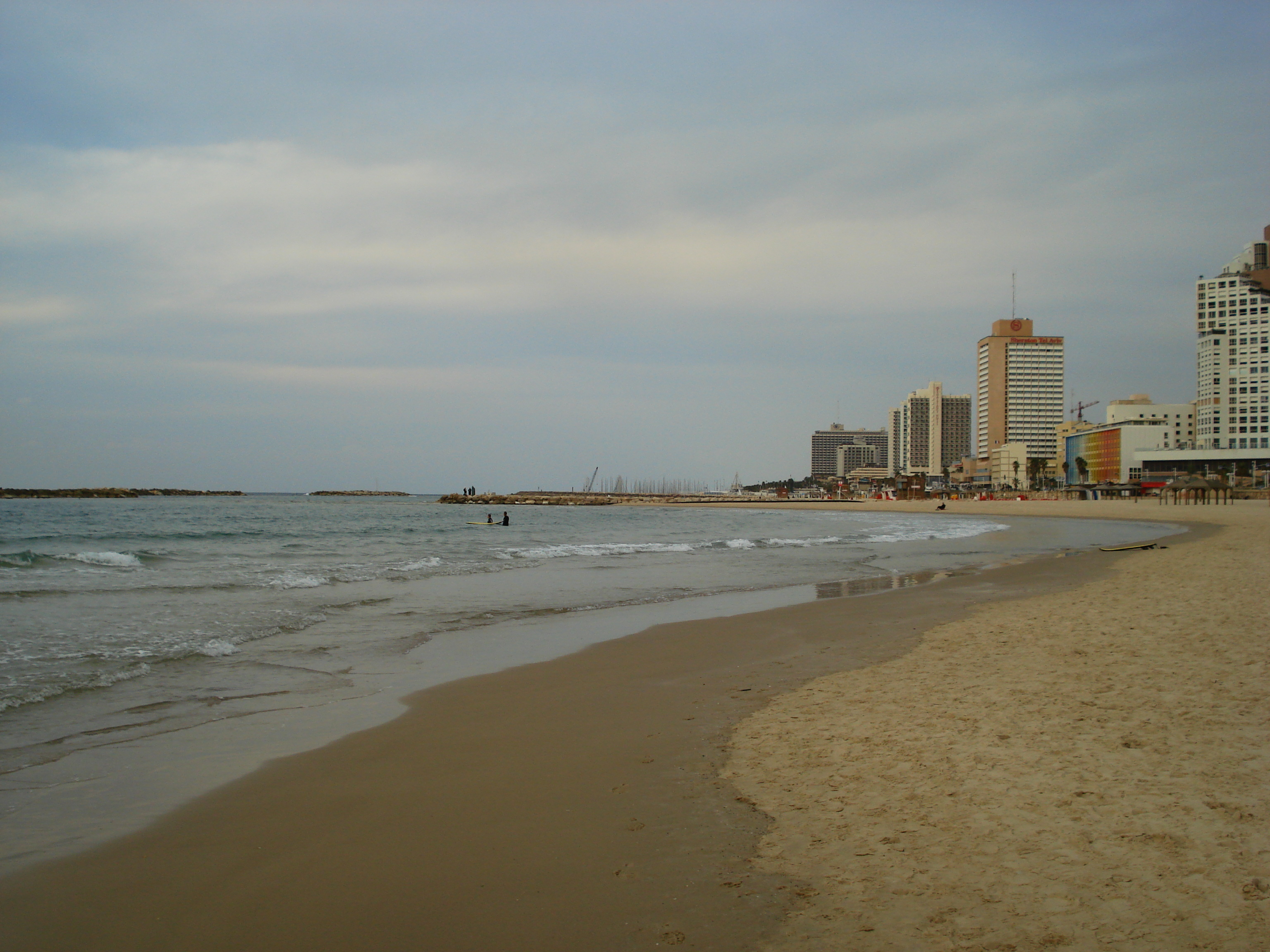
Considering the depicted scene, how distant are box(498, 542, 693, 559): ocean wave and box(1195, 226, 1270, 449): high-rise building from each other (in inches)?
5976

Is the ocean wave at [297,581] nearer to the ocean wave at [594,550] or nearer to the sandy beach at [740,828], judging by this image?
the ocean wave at [594,550]

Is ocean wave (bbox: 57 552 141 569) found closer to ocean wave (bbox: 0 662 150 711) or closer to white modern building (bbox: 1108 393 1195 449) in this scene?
ocean wave (bbox: 0 662 150 711)

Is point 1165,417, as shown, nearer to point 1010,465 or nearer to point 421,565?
point 1010,465

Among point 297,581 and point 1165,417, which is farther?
point 1165,417

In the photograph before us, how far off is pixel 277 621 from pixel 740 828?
9.93 m

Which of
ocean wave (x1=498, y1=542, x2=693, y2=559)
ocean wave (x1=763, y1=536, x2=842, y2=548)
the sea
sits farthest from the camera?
ocean wave (x1=763, y1=536, x2=842, y2=548)

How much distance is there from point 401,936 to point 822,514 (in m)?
80.5

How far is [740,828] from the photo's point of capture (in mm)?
4070

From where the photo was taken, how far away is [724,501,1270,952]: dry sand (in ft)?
10.2

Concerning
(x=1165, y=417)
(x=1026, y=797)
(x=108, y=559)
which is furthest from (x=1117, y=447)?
(x=1026, y=797)

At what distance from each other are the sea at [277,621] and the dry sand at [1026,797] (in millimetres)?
3736

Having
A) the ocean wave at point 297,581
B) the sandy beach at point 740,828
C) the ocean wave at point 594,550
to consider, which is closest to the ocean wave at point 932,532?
the ocean wave at point 594,550

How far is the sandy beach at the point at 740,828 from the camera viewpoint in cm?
319

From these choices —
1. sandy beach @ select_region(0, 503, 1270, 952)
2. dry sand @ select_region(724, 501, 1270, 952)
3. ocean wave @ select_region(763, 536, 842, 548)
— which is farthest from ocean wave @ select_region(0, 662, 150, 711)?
ocean wave @ select_region(763, 536, 842, 548)
